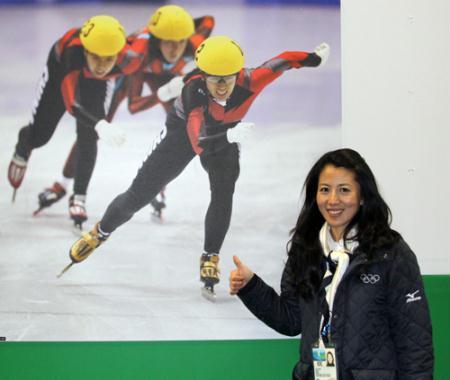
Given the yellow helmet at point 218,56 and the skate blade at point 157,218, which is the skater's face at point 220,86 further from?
the skate blade at point 157,218

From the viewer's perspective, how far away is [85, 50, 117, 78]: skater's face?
288 cm

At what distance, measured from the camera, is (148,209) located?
289 centimetres

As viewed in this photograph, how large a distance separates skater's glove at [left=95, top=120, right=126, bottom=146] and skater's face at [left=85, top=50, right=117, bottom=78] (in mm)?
204

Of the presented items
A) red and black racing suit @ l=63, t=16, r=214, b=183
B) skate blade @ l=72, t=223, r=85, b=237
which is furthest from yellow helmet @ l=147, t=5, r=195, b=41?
skate blade @ l=72, t=223, r=85, b=237

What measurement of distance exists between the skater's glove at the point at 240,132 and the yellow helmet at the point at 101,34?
604 millimetres

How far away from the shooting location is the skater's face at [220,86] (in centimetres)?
288

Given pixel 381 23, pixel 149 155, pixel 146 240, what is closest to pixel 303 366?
pixel 146 240

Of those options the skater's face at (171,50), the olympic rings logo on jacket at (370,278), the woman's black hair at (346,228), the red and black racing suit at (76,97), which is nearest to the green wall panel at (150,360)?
the red and black racing suit at (76,97)

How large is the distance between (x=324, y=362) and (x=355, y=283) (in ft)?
0.83

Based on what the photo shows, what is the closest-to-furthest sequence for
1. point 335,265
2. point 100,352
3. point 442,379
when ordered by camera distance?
1. point 335,265
2. point 100,352
3. point 442,379

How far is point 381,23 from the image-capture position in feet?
9.83

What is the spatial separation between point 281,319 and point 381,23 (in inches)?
56.9

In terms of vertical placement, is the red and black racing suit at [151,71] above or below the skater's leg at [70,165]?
above

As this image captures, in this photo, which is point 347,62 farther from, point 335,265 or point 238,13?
point 335,265
